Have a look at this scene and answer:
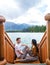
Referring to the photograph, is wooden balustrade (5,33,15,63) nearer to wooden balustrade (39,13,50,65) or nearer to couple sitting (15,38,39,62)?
couple sitting (15,38,39,62)

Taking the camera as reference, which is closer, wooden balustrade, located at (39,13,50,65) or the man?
wooden balustrade, located at (39,13,50,65)

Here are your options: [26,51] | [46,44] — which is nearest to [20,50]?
[26,51]

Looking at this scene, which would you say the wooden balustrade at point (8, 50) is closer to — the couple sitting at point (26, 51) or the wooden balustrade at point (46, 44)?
the couple sitting at point (26, 51)

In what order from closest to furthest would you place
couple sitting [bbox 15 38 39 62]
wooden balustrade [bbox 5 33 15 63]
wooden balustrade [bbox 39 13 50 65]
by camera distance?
1. wooden balustrade [bbox 39 13 50 65]
2. wooden balustrade [bbox 5 33 15 63]
3. couple sitting [bbox 15 38 39 62]

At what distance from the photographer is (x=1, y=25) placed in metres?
3.10

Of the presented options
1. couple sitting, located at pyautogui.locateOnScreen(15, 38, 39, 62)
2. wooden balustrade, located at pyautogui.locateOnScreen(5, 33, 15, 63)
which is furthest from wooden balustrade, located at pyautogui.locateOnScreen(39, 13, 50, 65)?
wooden balustrade, located at pyautogui.locateOnScreen(5, 33, 15, 63)

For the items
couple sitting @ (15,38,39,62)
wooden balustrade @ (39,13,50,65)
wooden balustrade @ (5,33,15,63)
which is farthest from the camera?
couple sitting @ (15,38,39,62)

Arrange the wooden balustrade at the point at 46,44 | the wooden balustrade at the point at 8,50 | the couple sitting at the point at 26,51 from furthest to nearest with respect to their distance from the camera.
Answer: the couple sitting at the point at 26,51, the wooden balustrade at the point at 8,50, the wooden balustrade at the point at 46,44

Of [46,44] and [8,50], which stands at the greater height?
[46,44]

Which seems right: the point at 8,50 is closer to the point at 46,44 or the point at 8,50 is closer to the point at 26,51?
the point at 26,51

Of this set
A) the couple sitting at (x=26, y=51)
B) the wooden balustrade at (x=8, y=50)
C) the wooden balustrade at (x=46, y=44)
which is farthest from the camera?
the couple sitting at (x=26, y=51)

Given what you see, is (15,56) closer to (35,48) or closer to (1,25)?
(35,48)

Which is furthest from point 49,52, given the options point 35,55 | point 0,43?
point 35,55

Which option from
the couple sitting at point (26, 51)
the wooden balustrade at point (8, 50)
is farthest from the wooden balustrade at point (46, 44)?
the wooden balustrade at point (8, 50)
